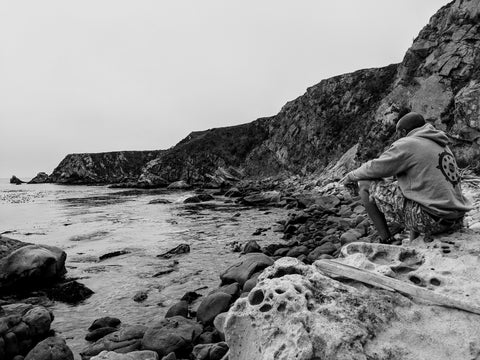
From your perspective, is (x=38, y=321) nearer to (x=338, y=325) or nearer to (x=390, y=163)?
(x=338, y=325)

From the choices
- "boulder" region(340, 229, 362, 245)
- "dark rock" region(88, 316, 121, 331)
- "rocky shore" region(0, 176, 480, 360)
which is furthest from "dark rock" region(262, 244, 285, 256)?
"dark rock" region(88, 316, 121, 331)

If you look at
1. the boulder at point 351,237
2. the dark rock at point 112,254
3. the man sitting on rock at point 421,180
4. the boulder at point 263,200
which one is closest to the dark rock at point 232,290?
the man sitting on rock at point 421,180

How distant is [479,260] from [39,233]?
1795 cm

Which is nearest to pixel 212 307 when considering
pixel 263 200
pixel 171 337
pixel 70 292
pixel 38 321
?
pixel 171 337

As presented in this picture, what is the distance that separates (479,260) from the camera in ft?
13.0

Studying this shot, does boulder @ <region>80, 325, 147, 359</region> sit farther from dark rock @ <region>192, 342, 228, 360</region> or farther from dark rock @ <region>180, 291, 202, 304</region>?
dark rock @ <region>180, 291, 202, 304</region>

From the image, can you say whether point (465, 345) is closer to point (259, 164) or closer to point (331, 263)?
point (331, 263)

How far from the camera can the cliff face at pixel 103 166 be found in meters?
108

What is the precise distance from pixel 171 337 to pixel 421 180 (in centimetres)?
402

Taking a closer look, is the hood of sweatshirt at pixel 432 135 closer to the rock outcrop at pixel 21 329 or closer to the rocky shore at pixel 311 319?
the rocky shore at pixel 311 319

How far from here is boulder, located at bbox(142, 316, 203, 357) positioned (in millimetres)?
4910

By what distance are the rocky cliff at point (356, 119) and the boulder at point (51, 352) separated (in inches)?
760

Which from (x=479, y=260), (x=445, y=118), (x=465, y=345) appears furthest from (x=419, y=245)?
(x=445, y=118)

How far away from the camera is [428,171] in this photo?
441 cm
